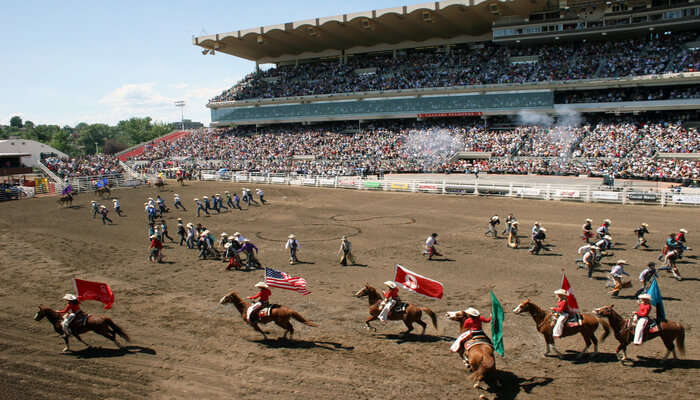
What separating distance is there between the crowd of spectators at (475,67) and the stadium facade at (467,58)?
0.46 ft

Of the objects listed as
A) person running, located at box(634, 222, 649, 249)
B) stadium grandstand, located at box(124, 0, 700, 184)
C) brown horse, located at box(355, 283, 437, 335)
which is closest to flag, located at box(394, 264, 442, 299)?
brown horse, located at box(355, 283, 437, 335)

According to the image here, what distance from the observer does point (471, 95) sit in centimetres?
4897

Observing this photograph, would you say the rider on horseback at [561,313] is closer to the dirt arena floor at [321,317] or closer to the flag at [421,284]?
the dirt arena floor at [321,317]

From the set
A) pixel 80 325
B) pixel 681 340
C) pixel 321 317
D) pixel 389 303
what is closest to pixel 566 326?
pixel 681 340

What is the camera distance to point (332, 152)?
50.8 metres

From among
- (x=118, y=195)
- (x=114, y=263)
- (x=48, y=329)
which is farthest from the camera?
(x=118, y=195)

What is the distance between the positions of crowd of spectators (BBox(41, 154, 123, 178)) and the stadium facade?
677 inches

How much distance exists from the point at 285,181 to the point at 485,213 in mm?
22328

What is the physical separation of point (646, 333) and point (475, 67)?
4702cm

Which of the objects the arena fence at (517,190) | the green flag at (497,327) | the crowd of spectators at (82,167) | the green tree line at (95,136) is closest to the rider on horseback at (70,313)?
the green flag at (497,327)

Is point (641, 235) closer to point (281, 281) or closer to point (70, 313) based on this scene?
point (281, 281)

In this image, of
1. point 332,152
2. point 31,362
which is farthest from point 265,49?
point 31,362

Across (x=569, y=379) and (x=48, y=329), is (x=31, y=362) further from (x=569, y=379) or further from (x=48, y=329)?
(x=569, y=379)

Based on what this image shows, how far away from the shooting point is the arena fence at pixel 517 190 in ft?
89.6
